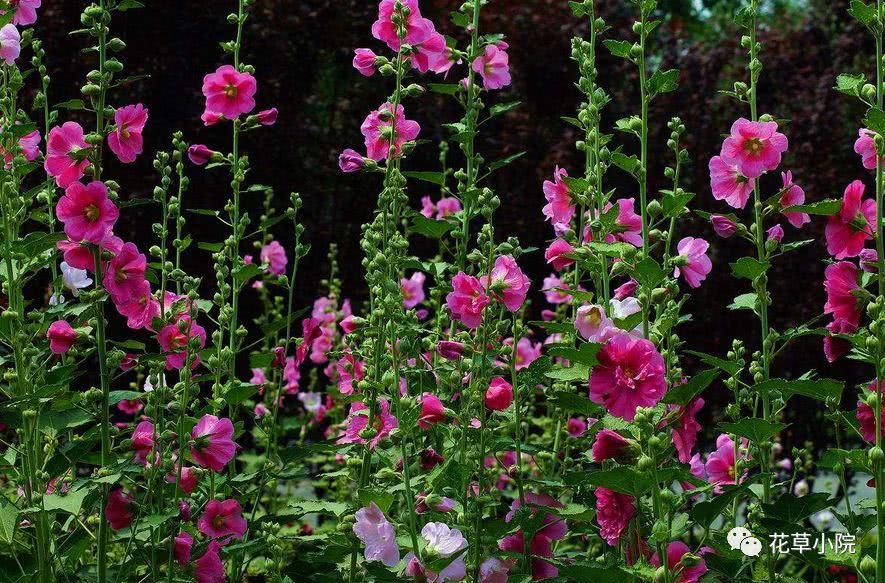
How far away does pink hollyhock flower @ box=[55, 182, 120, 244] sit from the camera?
212 centimetres

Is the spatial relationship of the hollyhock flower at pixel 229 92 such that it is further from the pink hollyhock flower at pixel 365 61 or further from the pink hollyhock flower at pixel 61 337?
the pink hollyhock flower at pixel 61 337

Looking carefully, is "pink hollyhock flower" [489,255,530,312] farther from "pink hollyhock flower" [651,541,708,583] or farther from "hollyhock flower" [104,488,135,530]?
"hollyhock flower" [104,488,135,530]

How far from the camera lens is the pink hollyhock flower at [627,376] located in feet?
6.21

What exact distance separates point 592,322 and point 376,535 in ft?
1.95

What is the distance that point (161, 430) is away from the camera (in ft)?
7.94

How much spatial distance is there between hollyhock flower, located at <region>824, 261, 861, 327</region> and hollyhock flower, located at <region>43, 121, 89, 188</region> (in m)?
1.60

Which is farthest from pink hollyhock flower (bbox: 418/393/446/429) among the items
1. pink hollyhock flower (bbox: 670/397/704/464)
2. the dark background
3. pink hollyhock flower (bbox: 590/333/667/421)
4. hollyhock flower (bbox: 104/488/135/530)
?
the dark background

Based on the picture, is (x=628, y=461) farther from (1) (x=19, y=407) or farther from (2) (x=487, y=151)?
(2) (x=487, y=151)

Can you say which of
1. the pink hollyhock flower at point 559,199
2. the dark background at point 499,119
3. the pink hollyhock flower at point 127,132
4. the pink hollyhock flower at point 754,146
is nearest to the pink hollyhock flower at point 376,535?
the pink hollyhock flower at point 559,199

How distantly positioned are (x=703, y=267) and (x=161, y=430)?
50.8 inches

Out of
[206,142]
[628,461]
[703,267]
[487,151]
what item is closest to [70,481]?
[628,461]

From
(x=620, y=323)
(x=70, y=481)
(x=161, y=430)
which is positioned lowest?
(x=70, y=481)

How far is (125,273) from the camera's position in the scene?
226 centimetres

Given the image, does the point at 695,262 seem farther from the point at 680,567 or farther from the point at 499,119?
the point at 499,119
